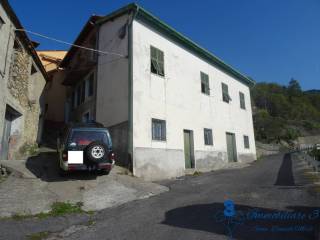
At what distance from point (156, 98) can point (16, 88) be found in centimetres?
644

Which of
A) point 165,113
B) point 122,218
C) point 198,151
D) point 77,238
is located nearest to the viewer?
point 77,238

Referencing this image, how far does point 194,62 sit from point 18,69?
10.0m

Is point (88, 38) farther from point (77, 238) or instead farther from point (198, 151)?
point (77, 238)

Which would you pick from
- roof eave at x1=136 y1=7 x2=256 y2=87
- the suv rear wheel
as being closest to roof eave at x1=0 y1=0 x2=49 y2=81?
roof eave at x1=136 y1=7 x2=256 y2=87

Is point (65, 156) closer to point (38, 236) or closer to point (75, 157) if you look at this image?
point (75, 157)

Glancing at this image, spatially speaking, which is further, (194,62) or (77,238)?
(194,62)

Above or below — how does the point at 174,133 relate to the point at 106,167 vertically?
above

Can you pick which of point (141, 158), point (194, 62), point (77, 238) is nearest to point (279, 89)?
point (194, 62)

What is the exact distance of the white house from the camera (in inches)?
466

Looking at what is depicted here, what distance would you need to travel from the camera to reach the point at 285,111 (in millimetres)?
76500

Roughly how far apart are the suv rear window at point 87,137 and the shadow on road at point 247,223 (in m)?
4.03

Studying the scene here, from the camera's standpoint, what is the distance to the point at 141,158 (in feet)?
37.1
